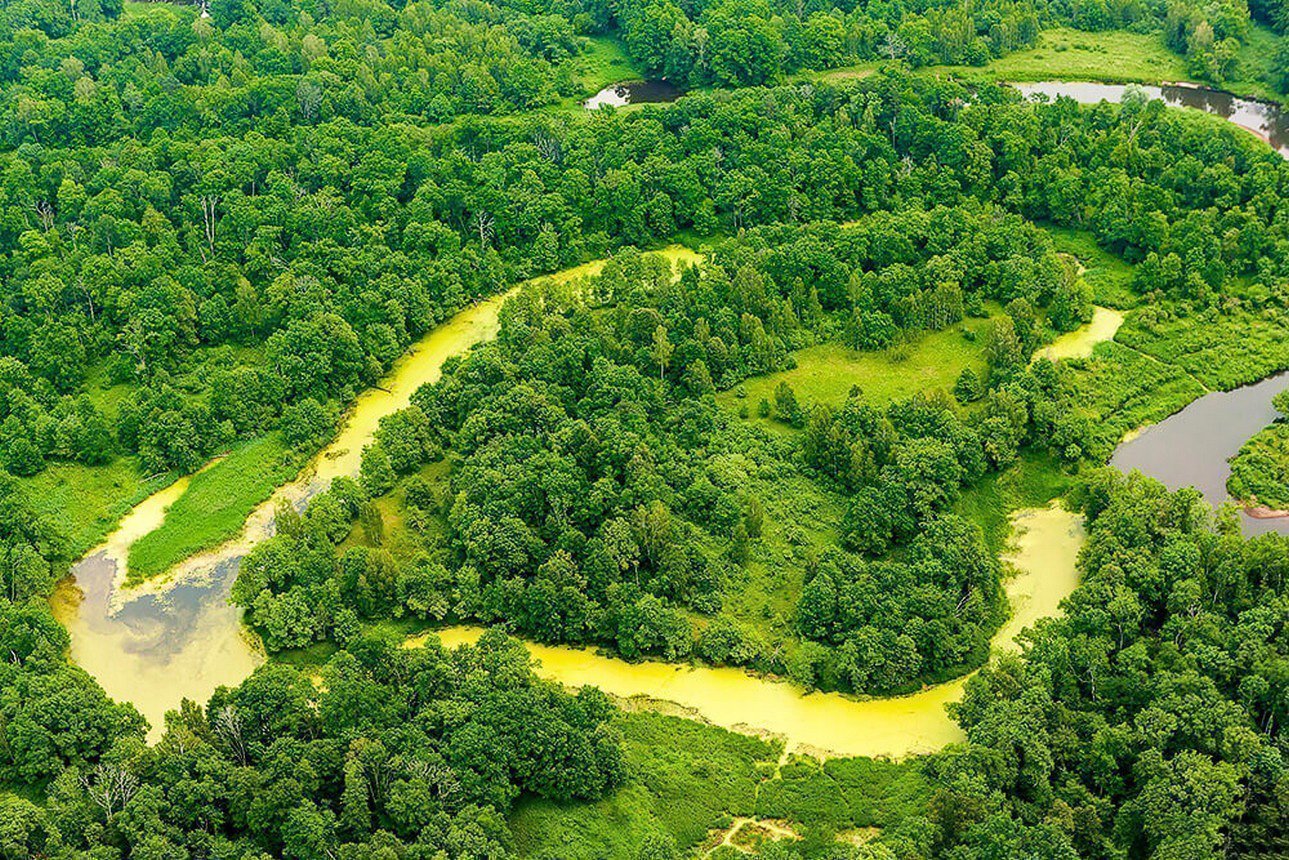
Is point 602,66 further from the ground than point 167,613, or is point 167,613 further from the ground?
point 602,66

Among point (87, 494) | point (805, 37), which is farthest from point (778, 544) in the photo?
point (805, 37)

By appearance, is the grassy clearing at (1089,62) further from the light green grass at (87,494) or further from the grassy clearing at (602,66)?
the light green grass at (87,494)

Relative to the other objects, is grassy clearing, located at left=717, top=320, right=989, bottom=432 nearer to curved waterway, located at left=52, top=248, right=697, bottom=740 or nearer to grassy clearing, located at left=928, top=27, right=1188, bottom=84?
curved waterway, located at left=52, top=248, right=697, bottom=740

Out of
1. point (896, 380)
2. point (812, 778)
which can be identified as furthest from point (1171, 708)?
point (896, 380)

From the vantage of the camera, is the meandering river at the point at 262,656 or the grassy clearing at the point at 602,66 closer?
the meandering river at the point at 262,656

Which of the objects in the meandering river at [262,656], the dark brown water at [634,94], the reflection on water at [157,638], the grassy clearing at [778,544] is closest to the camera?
the meandering river at [262,656]

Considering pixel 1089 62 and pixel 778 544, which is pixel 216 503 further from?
pixel 1089 62

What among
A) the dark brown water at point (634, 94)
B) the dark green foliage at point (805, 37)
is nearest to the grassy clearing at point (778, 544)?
the dark green foliage at point (805, 37)
